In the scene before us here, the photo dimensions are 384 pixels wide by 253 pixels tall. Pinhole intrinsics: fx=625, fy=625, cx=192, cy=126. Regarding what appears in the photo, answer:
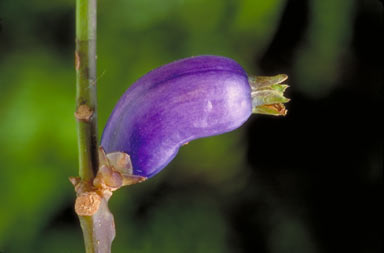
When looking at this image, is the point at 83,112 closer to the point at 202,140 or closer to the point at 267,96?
the point at 267,96

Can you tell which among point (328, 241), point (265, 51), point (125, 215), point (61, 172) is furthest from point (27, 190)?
point (328, 241)

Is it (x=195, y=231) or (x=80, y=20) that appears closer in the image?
(x=80, y=20)

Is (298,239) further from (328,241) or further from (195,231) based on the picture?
(195,231)

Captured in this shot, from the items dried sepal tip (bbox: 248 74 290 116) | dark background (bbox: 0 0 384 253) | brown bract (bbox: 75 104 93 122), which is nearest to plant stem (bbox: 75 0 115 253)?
brown bract (bbox: 75 104 93 122)

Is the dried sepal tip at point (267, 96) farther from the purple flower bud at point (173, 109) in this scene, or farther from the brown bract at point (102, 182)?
the brown bract at point (102, 182)

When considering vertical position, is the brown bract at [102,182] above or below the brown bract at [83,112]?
below

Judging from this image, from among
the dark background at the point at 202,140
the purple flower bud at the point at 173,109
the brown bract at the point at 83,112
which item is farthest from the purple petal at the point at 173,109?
the dark background at the point at 202,140
